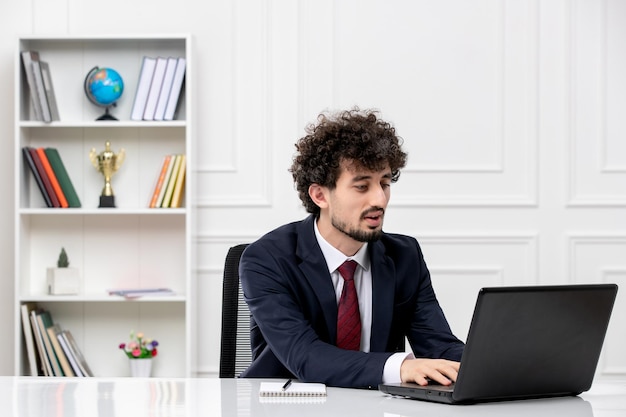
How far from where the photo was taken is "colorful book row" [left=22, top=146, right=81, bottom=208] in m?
3.76

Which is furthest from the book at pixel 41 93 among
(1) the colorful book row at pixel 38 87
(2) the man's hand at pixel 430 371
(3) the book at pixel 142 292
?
(2) the man's hand at pixel 430 371

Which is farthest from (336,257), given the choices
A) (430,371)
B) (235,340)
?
(430,371)

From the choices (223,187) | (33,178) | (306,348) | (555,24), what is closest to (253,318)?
(306,348)

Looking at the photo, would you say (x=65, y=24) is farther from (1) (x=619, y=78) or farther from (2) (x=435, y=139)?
(1) (x=619, y=78)

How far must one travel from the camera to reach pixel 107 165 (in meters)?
3.81

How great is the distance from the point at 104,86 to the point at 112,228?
634 mm

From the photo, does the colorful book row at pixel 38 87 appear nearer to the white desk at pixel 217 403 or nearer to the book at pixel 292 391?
the white desk at pixel 217 403

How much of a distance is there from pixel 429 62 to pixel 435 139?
0.34 meters

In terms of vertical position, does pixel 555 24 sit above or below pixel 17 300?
above

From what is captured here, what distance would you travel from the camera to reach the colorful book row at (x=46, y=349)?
12.2ft

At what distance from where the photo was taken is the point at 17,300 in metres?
3.71

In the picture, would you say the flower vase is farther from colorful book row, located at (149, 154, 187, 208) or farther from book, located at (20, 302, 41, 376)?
colorful book row, located at (149, 154, 187, 208)

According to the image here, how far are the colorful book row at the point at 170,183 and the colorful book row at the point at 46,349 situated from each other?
2.22 ft

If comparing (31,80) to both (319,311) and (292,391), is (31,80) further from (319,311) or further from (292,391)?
(292,391)
